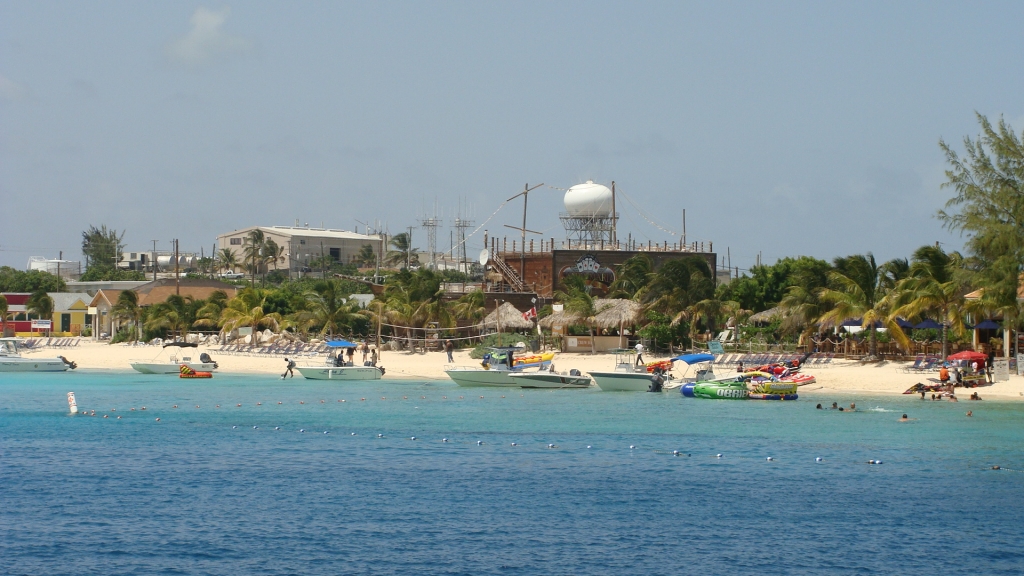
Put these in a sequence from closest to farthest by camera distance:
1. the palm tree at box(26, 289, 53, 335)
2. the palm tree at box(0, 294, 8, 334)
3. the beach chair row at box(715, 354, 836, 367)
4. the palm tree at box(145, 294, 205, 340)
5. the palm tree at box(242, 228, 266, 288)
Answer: the beach chair row at box(715, 354, 836, 367) → the palm tree at box(145, 294, 205, 340) → the palm tree at box(0, 294, 8, 334) → the palm tree at box(26, 289, 53, 335) → the palm tree at box(242, 228, 266, 288)

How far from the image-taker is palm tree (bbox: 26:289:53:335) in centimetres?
8469

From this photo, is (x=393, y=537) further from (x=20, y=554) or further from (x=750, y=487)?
(x=750, y=487)

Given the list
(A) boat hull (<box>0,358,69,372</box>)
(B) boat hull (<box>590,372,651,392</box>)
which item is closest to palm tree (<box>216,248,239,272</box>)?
(A) boat hull (<box>0,358,69,372</box>)

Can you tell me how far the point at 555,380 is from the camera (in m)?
45.2

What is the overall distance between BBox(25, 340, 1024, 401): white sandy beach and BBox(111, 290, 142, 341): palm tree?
236cm

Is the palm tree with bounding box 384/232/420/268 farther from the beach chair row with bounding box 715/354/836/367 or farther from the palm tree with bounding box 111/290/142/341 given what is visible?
the beach chair row with bounding box 715/354/836/367

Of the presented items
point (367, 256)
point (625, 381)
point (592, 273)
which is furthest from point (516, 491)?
point (367, 256)

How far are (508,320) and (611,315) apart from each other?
7589 millimetres

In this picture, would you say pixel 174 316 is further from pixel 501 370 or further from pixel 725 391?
pixel 725 391

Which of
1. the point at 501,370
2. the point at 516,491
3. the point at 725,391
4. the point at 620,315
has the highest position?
the point at 620,315

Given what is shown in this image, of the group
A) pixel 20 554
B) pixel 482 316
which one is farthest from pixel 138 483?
pixel 482 316

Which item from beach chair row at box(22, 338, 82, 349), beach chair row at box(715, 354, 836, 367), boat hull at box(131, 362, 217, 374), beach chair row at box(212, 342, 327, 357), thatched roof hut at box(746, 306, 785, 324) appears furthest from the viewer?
beach chair row at box(22, 338, 82, 349)

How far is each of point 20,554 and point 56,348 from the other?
197ft

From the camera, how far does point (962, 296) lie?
44.6 metres
